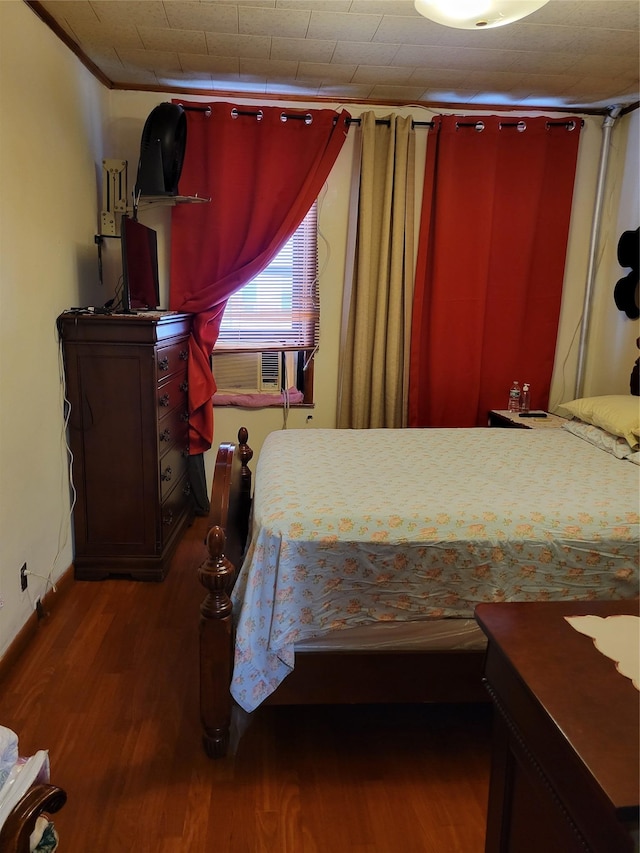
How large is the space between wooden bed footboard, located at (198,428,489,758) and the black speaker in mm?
1877

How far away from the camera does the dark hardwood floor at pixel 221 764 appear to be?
5.21 ft

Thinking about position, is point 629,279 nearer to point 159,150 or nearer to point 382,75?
point 382,75

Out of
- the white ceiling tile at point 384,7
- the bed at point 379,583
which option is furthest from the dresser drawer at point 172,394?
the white ceiling tile at point 384,7

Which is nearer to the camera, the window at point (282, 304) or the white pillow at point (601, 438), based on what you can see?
the white pillow at point (601, 438)

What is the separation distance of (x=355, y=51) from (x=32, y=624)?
2.87 metres

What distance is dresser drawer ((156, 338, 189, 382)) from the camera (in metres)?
2.85

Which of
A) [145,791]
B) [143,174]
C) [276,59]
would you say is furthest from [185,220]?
[145,791]

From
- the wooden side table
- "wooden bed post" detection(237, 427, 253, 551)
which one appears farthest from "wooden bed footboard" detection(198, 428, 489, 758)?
the wooden side table

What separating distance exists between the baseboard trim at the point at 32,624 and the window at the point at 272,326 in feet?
4.52

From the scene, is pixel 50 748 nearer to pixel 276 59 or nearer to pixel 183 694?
pixel 183 694

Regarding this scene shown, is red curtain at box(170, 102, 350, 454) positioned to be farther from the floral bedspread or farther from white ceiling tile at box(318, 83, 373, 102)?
the floral bedspread

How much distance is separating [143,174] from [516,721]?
295 centimetres

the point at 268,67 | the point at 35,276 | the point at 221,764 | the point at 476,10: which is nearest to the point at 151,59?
the point at 268,67

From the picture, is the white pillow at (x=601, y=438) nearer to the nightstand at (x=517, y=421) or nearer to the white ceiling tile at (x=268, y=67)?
the nightstand at (x=517, y=421)
